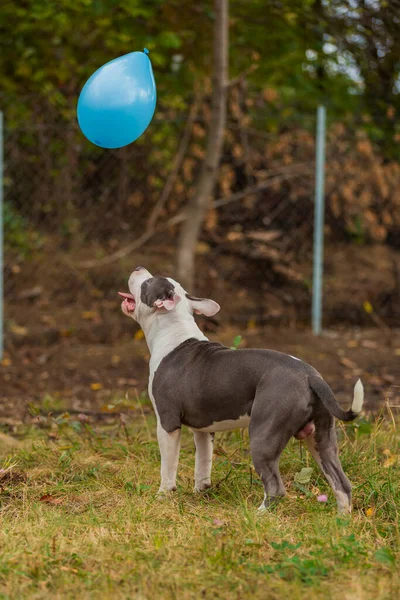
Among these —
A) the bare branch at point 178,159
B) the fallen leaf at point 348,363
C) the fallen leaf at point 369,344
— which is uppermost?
the bare branch at point 178,159

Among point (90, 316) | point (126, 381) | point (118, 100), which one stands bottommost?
point (126, 381)

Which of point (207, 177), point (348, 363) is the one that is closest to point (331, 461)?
point (348, 363)

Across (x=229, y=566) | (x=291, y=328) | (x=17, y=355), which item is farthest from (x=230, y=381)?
(x=291, y=328)

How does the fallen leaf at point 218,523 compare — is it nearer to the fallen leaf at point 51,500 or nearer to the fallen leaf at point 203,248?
the fallen leaf at point 51,500

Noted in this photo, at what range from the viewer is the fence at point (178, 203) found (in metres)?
9.33

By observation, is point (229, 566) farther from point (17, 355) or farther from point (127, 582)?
point (17, 355)

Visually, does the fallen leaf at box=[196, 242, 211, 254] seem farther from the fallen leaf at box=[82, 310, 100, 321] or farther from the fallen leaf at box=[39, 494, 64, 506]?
the fallen leaf at box=[39, 494, 64, 506]

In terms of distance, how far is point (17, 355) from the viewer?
816 cm

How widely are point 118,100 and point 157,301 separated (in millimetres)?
1231

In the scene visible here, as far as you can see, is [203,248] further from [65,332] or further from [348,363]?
[348,363]

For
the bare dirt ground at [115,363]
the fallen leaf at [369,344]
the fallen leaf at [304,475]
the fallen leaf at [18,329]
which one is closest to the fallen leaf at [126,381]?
the bare dirt ground at [115,363]

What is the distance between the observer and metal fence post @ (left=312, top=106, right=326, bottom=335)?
28.8 ft

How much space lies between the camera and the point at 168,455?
405 centimetres

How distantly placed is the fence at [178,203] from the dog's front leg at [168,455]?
5.27 meters
